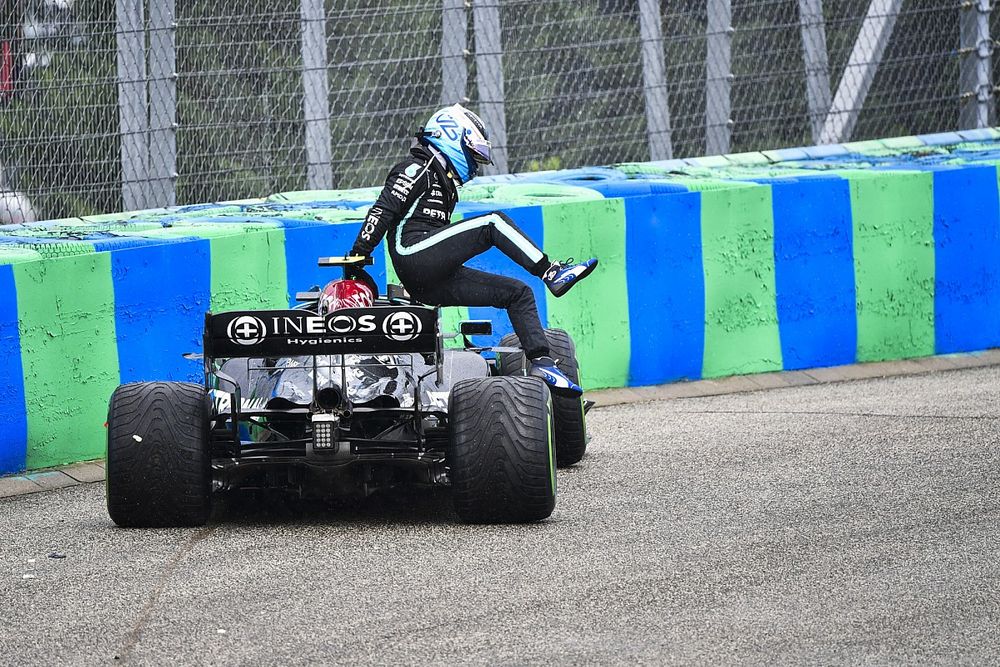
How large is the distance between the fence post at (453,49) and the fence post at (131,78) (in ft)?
6.21

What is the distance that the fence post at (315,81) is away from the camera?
32.8 feet

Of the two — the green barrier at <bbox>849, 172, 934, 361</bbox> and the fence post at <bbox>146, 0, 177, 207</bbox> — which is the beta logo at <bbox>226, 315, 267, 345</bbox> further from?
the green barrier at <bbox>849, 172, 934, 361</bbox>

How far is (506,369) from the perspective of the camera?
331 inches

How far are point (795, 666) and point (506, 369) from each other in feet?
12.7

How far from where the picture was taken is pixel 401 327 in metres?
6.71

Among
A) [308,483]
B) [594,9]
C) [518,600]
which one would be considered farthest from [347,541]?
[594,9]

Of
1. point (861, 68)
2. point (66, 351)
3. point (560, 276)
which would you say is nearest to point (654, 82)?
point (861, 68)

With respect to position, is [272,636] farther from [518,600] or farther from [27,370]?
[27,370]

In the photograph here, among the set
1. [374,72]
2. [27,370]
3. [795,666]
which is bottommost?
[795,666]

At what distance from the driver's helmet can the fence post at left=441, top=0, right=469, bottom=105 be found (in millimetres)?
3212

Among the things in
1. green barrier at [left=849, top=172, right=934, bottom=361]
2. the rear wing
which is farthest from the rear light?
green barrier at [left=849, top=172, right=934, bottom=361]

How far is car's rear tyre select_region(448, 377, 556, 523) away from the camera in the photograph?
6.61 metres

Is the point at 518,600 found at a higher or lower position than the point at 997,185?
lower

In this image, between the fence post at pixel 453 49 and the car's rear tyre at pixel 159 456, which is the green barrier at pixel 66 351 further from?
the fence post at pixel 453 49
